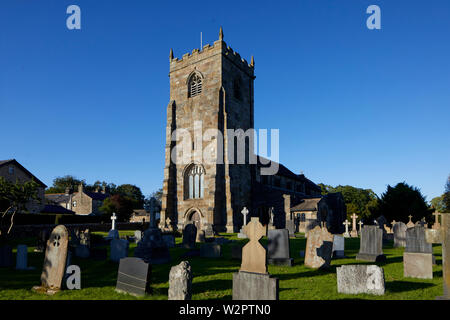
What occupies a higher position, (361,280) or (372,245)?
(361,280)

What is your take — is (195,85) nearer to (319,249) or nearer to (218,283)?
(319,249)

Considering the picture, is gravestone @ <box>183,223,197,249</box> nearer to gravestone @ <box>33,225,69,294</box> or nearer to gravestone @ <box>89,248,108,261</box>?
gravestone @ <box>89,248,108,261</box>

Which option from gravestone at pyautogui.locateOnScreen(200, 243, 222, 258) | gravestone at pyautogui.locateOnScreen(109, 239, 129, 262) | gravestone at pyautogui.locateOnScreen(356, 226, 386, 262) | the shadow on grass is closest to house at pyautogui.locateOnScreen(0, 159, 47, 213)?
gravestone at pyautogui.locateOnScreen(109, 239, 129, 262)

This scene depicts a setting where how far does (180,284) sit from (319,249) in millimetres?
5497

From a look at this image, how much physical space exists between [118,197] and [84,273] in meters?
31.3

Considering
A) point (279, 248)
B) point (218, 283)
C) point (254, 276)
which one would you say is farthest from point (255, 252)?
point (279, 248)

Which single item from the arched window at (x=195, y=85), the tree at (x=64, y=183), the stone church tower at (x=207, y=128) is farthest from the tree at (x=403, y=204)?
the tree at (x=64, y=183)

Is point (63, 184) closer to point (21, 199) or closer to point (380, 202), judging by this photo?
point (21, 199)

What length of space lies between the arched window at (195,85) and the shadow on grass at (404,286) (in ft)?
85.1

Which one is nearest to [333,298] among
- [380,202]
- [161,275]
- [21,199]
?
[161,275]

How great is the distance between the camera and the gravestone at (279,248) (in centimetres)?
1067

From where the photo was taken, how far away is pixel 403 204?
132 feet
